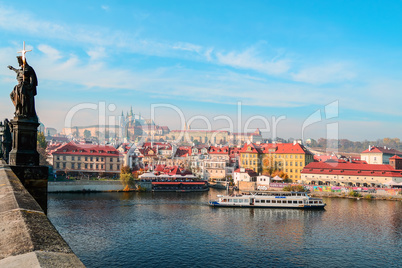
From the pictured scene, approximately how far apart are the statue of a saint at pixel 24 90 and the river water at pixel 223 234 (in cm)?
1552

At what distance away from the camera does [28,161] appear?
9.73 meters

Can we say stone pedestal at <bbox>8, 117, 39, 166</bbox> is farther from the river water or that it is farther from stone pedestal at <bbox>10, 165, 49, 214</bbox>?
the river water

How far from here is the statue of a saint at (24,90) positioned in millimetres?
9297

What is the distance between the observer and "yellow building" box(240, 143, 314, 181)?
7662 cm

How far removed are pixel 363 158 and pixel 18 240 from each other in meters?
103

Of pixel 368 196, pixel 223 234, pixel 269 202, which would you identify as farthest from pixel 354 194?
pixel 223 234

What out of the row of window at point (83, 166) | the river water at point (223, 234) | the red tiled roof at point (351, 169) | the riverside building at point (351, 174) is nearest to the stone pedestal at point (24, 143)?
the river water at point (223, 234)

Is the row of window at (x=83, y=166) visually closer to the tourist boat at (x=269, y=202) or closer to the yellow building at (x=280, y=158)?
the yellow building at (x=280, y=158)

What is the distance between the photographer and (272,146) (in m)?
83.2

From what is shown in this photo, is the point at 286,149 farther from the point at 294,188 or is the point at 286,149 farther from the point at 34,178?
the point at 34,178

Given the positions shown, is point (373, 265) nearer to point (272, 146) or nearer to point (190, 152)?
point (272, 146)

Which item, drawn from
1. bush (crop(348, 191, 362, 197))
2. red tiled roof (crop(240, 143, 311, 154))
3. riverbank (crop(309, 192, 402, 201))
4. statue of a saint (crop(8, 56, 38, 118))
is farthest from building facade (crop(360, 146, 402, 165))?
statue of a saint (crop(8, 56, 38, 118))

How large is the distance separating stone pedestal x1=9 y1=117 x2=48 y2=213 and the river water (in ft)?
47.5

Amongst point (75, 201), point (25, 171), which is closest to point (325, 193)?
point (75, 201)
